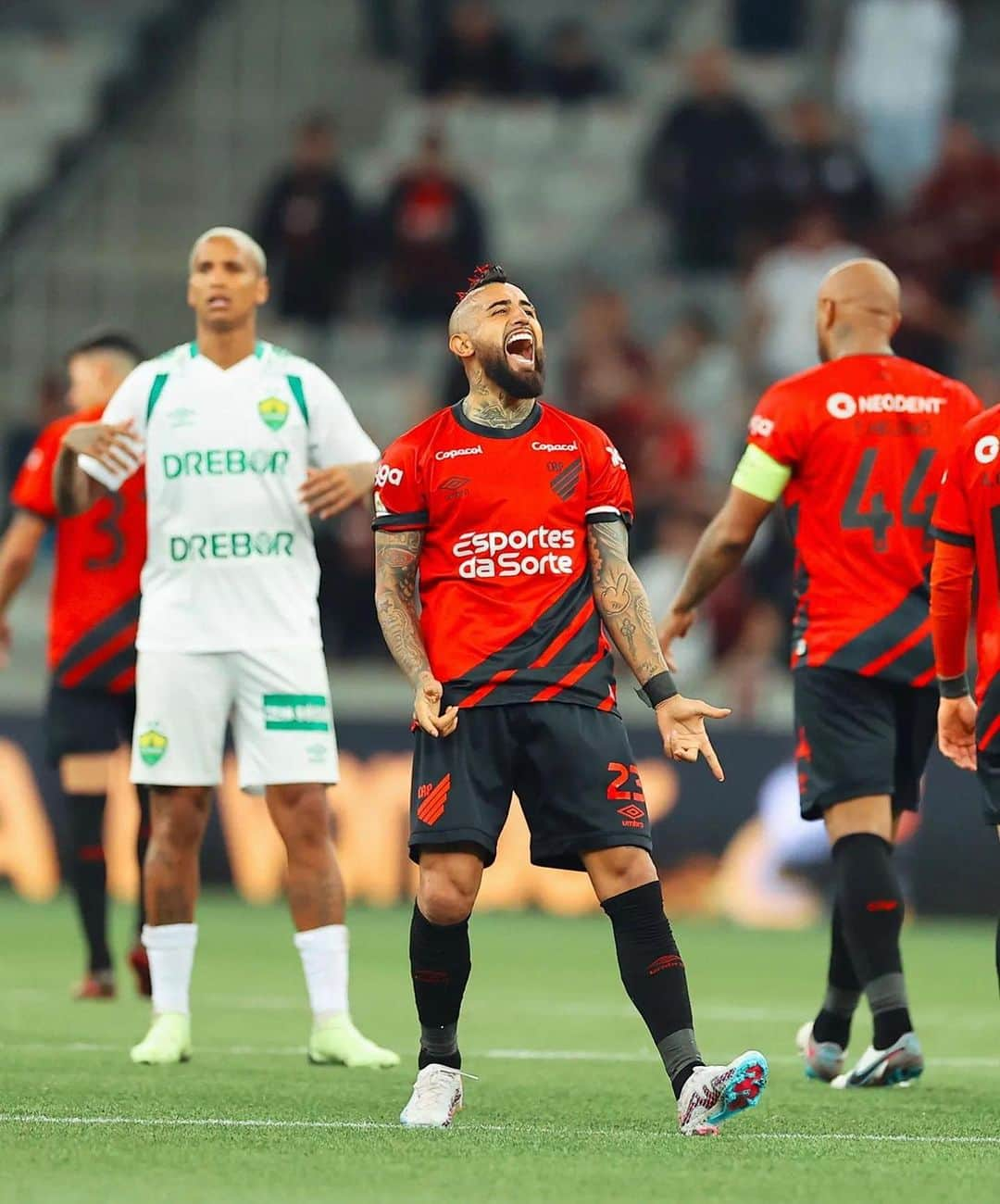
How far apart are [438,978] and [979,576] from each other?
5.85 ft

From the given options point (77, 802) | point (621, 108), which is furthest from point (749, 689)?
point (621, 108)

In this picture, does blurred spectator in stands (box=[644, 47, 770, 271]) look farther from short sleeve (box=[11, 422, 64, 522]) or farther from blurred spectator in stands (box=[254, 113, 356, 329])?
short sleeve (box=[11, 422, 64, 522])

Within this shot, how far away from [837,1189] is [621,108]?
16305 mm

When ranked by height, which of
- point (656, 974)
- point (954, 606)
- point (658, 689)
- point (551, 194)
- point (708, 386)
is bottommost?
point (708, 386)

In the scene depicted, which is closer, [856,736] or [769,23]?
[856,736]

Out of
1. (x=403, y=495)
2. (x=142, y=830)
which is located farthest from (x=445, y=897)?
(x=142, y=830)

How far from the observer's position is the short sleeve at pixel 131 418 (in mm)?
8625

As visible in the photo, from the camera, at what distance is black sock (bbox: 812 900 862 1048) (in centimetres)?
838

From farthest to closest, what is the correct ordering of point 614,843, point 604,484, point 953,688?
1. point 953,688
2. point 604,484
3. point 614,843

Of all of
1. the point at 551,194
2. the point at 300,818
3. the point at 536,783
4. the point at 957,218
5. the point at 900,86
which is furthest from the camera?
the point at 551,194

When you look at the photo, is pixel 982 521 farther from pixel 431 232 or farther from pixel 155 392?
pixel 431 232

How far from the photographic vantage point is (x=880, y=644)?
27.1 feet

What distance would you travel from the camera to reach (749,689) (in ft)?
51.4

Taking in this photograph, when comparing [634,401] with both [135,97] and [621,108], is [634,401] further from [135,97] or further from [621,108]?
[135,97]
